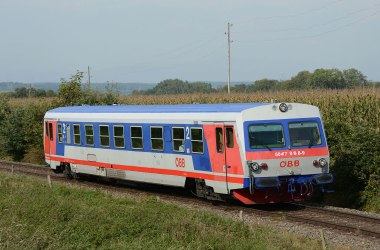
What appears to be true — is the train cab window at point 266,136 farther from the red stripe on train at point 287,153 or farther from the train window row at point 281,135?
the red stripe on train at point 287,153

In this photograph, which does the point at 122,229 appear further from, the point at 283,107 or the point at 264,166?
the point at 283,107

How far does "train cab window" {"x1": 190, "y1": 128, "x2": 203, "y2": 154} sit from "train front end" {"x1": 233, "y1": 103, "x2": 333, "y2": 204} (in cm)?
165

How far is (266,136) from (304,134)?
113cm

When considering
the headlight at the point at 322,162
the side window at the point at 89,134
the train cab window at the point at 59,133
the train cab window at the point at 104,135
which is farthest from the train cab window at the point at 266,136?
the train cab window at the point at 59,133

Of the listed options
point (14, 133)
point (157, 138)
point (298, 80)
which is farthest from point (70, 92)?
point (298, 80)

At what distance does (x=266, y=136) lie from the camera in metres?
15.8

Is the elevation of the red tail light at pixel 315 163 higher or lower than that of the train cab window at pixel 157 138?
lower

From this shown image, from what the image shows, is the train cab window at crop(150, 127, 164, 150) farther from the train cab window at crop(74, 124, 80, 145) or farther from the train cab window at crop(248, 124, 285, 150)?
the train cab window at crop(74, 124, 80, 145)

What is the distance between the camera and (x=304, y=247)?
37.7ft

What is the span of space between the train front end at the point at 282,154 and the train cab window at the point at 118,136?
5487 millimetres

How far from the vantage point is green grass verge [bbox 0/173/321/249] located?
436 inches

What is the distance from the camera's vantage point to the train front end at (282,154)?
50.7 feet

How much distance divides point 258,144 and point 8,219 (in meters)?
6.35

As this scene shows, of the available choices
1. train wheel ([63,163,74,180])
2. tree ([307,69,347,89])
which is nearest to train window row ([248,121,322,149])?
train wheel ([63,163,74,180])
